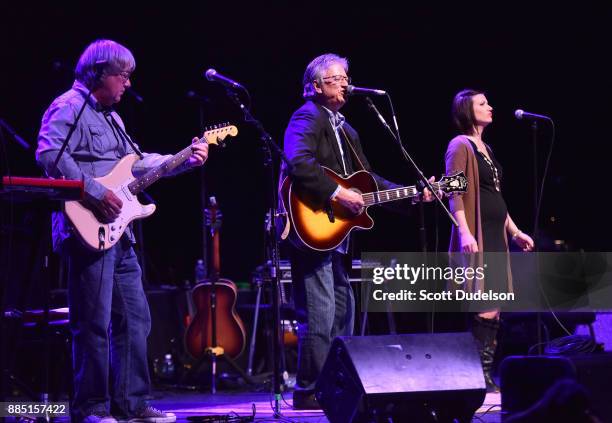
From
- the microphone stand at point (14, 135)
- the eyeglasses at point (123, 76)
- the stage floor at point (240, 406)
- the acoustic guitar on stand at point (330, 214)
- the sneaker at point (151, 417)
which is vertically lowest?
the stage floor at point (240, 406)

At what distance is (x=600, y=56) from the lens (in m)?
8.18

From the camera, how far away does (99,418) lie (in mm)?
4082

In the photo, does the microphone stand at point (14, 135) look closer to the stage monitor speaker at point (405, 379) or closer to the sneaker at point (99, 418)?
the sneaker at point (99, 418)

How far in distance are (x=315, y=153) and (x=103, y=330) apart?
159 centimetres

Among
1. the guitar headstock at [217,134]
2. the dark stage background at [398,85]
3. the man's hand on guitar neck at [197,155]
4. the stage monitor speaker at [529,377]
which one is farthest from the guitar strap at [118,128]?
the dark stage background at [398,85]

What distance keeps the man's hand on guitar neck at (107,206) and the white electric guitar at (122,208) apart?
0.03 metres

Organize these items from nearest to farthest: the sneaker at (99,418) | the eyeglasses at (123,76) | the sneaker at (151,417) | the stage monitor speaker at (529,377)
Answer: the stage monitor speaker at (529,377), the sneaker at (99,418), the sneaker at (151,417), the eyeglasses at (123,76)

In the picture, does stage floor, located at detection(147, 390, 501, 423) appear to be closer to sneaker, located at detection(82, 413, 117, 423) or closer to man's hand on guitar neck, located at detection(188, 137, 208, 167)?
sneaker, located at detection(82, 413, 117, 423)

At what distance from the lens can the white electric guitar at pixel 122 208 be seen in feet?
13.4

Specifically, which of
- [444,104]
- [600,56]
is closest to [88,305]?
[444,104]

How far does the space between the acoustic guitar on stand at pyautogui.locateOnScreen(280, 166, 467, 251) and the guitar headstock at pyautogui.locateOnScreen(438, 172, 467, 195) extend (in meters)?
0.08

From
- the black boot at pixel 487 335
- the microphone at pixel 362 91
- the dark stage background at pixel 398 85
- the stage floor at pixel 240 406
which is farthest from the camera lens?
→ the dark stage background at pixel 398 85

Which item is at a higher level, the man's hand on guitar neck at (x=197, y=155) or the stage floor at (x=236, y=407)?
the man's hand on guitar neck at (x=197, y=155)

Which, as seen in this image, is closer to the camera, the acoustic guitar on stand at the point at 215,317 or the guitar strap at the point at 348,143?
the guitar strap at the point at 348,143
